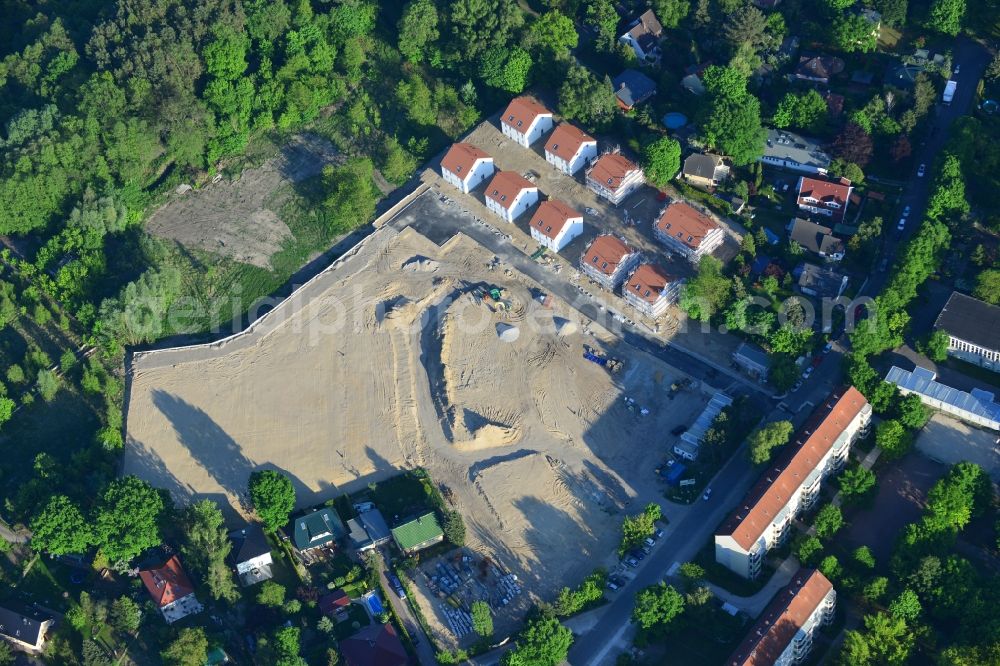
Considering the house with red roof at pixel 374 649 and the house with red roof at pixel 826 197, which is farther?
the house with red roof at pixel 826 197

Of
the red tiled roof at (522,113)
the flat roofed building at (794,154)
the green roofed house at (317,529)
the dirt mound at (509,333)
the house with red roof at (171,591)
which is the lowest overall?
the house with red roof at (171,591)

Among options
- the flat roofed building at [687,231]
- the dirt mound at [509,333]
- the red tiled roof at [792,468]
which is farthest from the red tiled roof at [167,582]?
the flat roofed building at [687,231]

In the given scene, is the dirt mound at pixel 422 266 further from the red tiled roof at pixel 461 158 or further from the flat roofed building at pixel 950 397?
the flat roofed building at pixel 950 397

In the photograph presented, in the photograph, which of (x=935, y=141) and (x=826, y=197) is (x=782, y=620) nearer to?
(x=826, y=197)

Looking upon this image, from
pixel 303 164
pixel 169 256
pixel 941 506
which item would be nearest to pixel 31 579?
pixel 169 256

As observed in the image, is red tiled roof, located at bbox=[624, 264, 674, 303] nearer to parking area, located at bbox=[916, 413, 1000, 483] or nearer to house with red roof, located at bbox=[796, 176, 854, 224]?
house with red roof, located at bbox=[796, 176, 854, 224]

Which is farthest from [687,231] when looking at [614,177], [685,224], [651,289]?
[614,177]
